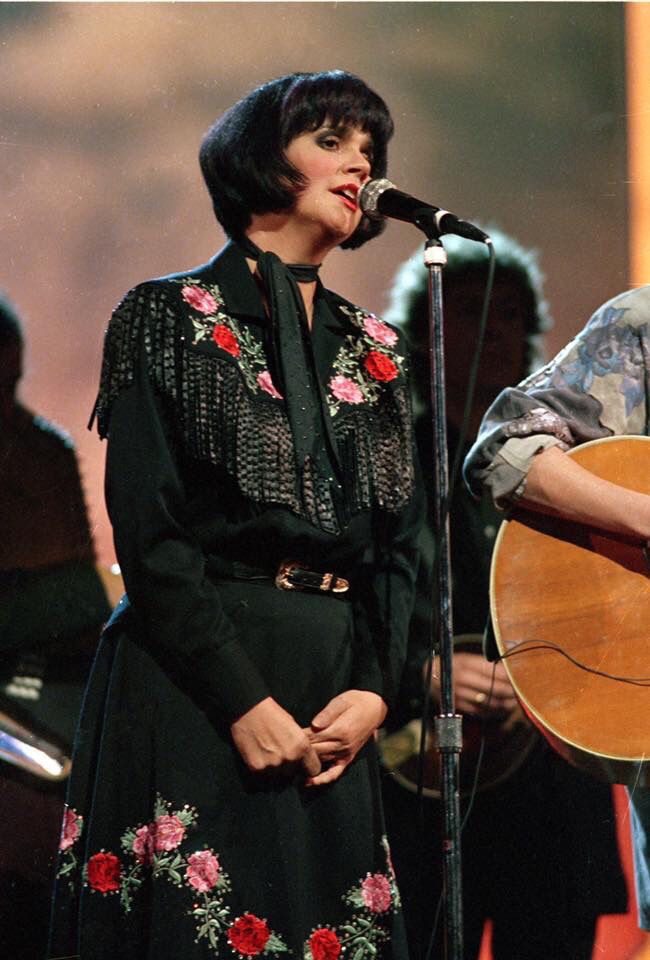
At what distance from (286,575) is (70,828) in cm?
51

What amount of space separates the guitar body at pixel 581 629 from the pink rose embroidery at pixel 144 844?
33.1 inches

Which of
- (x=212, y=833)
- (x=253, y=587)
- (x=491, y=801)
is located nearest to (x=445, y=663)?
(x=253, y=587)

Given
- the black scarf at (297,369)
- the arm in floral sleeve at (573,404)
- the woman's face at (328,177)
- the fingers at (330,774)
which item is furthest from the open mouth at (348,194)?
the fingers at (330,774)

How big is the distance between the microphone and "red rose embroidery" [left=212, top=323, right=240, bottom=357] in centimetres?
33

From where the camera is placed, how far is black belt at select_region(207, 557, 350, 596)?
1.92 meters

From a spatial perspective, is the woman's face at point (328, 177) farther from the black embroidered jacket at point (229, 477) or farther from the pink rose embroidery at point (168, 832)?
the pink rose embroidery at point (168, 832)

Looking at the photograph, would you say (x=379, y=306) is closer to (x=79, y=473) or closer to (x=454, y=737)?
(x=79, y=473)

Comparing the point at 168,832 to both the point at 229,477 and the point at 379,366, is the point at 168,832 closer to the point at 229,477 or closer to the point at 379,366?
the point at 229,477

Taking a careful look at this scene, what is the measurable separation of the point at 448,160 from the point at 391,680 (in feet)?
4.90

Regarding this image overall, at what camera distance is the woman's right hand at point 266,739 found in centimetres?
180

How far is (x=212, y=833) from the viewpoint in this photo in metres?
1.78

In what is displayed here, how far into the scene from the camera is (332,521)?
1.97 meters

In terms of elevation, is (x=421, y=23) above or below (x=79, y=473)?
above

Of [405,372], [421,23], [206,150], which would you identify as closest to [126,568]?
[405,372]
